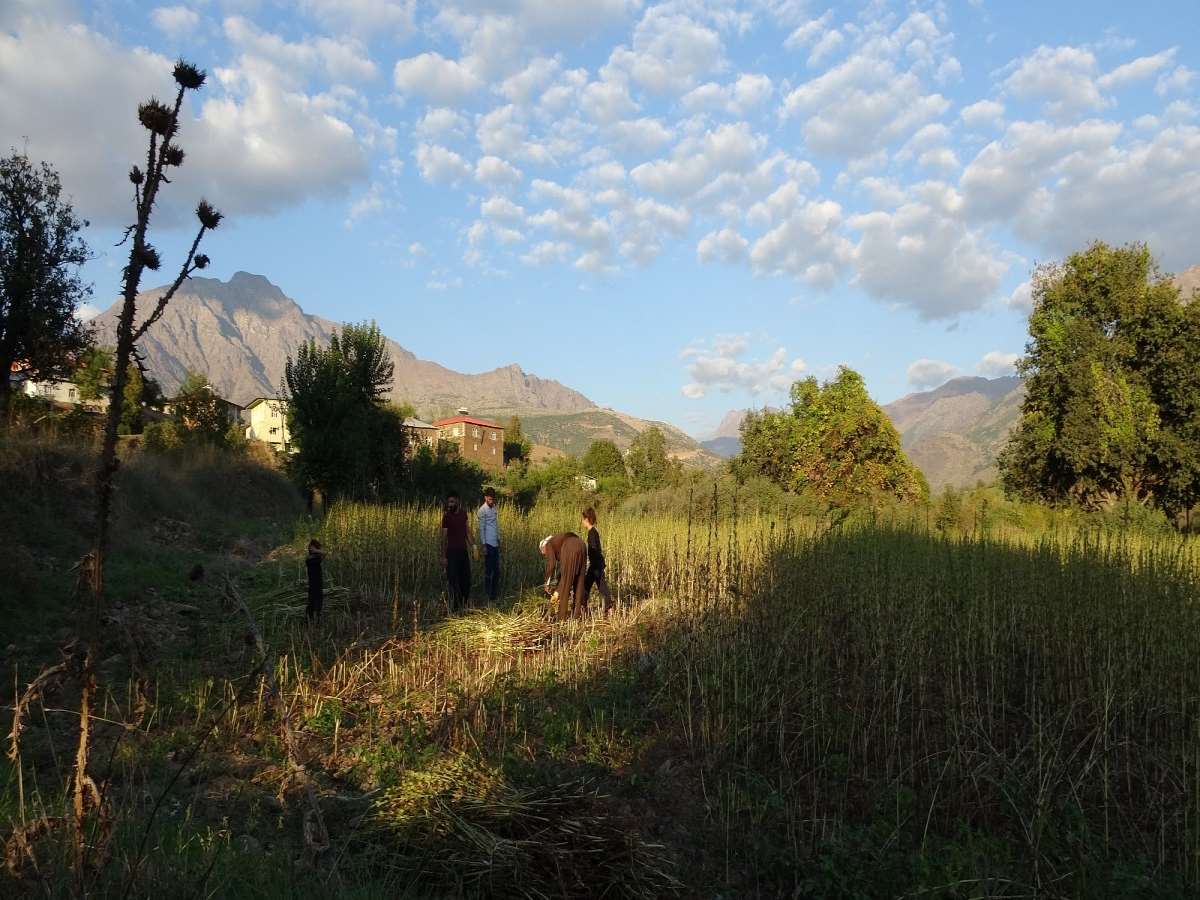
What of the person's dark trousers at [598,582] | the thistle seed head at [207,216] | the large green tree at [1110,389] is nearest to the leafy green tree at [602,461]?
the large green tree at [1110,389]

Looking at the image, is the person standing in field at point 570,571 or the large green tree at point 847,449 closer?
the person standing in field at point 570,571

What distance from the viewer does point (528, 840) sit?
3.88 m

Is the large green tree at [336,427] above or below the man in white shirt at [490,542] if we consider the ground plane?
above

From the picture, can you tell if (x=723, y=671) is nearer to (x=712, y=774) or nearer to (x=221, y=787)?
(x=712, y=774)

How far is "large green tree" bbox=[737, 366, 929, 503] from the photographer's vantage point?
3656cm

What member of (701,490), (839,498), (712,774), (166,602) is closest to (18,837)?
(712,774)

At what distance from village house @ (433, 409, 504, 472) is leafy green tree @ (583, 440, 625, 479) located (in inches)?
588

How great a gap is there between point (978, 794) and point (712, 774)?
5.55 feet

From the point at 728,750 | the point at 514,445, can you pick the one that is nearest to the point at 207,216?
the point at 728,750

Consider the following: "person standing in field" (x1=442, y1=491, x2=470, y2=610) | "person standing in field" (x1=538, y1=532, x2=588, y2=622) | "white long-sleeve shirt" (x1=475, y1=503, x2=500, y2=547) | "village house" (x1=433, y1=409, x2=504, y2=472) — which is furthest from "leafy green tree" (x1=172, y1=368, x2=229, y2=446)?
"village house" (x1=433, y1=409, x2=504, y2=472)

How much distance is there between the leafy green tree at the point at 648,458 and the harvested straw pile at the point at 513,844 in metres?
50.2

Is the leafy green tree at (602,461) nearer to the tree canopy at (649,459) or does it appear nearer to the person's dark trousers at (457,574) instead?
the tree canopy at (649,459)

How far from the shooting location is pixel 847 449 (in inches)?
1470

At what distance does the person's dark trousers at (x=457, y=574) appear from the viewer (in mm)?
11234
